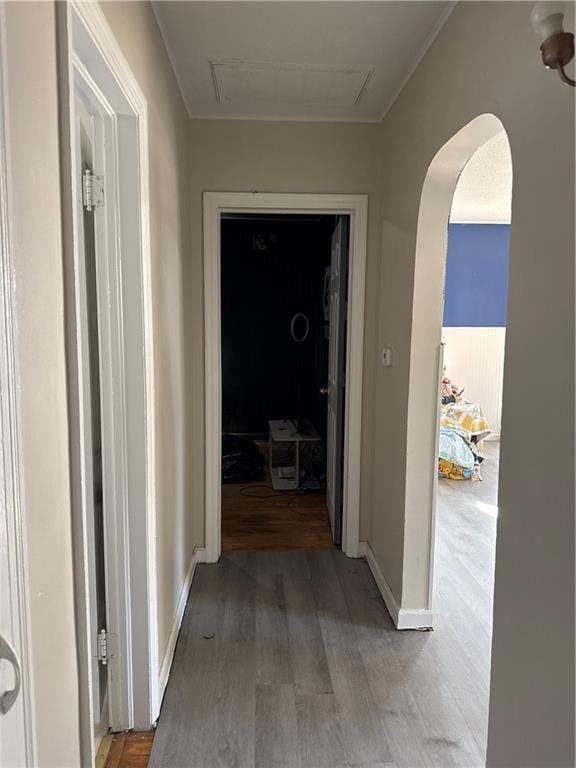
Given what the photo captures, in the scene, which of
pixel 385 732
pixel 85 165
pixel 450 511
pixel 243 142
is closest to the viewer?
pixel 85 165

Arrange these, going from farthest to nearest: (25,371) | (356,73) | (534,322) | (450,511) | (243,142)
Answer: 1. (450,511)
2. (243,142)
3. (356,73)
4. (534,322)
5. (25,371)

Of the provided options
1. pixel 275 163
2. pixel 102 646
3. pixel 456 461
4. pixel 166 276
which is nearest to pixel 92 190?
pixel 166 276

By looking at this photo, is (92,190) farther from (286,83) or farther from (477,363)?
(477,363)

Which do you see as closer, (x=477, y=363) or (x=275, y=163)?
(x=275, y=163)

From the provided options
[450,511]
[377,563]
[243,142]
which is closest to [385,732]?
[377,563]

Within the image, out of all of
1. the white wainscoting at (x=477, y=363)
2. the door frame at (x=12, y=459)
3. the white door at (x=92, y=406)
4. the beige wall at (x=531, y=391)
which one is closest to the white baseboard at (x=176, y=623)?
the white door at (x=92, y=406)

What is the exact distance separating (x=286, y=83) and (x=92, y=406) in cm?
177

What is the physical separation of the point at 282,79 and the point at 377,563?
2.47 meters

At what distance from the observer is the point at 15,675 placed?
0.84m

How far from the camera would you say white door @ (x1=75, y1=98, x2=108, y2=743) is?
1.67 m

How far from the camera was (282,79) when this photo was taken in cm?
255

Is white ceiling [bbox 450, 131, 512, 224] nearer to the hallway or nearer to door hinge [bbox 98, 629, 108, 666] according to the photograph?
the hallway

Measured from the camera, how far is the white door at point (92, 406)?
167 centimetres

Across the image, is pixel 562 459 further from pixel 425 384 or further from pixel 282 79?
pixel 282 79
